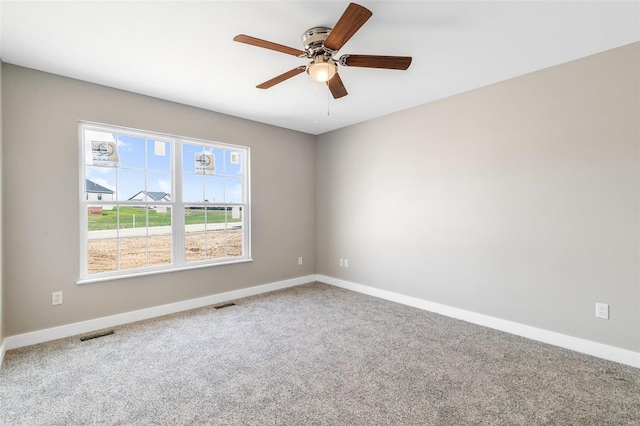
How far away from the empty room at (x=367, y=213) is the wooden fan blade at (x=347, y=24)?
0.07 ft

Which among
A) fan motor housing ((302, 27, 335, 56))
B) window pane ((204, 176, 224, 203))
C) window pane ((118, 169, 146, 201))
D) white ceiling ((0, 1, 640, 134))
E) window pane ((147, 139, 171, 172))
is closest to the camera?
white ceiling ((0, 1, 640, 134))

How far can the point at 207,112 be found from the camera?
381 centimetres

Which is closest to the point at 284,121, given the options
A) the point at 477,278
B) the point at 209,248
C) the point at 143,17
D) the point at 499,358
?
the point at 209,248

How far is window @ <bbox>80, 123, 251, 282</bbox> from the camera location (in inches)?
122

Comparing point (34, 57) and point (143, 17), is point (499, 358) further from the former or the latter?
point (34, 57)

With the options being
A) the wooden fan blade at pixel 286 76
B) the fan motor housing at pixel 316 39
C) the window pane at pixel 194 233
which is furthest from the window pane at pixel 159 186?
the fan motor housing at pixel 316 39

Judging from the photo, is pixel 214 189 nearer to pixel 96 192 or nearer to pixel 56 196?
pixel 96 192

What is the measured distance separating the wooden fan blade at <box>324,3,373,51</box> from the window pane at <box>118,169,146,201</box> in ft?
8.78

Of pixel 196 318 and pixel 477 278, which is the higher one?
pixel 477 278

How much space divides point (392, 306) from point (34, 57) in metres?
4.42

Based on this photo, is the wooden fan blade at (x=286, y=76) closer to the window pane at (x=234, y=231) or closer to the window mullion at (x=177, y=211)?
the window mullion at (x=177, y=211)

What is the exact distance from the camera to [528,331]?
110 inches

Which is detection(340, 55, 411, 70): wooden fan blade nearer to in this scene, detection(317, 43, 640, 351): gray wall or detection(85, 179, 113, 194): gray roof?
detection(317, 43, 640, 351): gray wall

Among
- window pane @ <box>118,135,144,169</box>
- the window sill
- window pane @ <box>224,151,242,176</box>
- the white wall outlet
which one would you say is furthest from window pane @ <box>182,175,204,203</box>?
the white wall outlet
